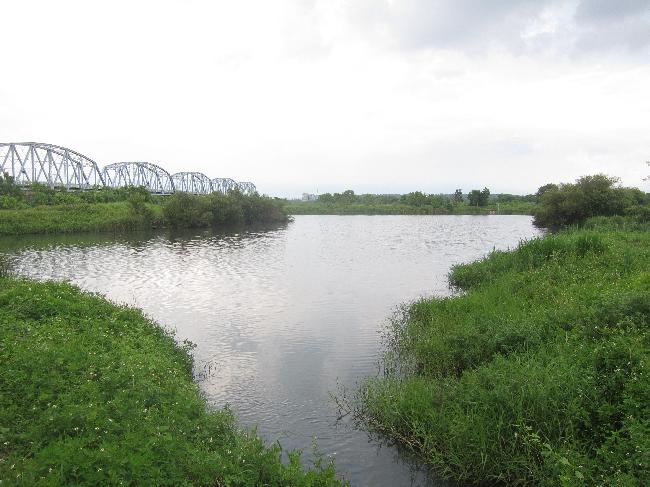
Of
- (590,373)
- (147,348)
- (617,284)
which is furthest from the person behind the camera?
(617,284)

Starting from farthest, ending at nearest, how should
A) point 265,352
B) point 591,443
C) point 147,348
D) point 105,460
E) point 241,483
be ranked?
1. point 265,352
2. point 147,348
3. point 591,443
4. point 241,483
5. point 105,460

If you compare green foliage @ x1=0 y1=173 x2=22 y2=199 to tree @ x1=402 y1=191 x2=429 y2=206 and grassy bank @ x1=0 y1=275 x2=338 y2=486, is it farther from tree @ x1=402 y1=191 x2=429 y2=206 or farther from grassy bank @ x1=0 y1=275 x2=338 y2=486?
tree @ x1=402 y1=191 x2=429 y2=206

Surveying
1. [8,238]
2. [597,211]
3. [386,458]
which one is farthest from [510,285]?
[8,238]

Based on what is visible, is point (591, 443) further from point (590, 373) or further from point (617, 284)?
point (617, 284)

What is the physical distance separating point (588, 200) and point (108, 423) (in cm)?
5142

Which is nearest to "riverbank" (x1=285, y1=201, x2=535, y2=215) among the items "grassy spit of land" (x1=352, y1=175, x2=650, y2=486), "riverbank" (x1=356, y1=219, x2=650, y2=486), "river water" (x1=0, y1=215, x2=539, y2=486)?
"river water" (x1=0, y1=215, x2=539, y2=486)

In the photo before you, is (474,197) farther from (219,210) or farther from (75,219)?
(75,219)

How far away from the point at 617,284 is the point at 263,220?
225 ft

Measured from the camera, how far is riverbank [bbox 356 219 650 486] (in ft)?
21.7

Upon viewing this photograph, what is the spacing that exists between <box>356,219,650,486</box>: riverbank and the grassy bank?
228 centimetres

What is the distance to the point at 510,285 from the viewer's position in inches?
650

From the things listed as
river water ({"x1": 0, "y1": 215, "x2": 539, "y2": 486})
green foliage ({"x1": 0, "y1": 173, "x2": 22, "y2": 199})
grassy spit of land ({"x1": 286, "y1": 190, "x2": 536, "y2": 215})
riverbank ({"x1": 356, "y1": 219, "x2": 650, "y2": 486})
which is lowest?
river water ({"x1": 0, "y1": 215, "x2": 539, "y2": 486})

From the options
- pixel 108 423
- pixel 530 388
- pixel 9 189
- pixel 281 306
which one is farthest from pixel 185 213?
pixel 530 388

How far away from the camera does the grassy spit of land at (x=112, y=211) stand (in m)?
52.3
